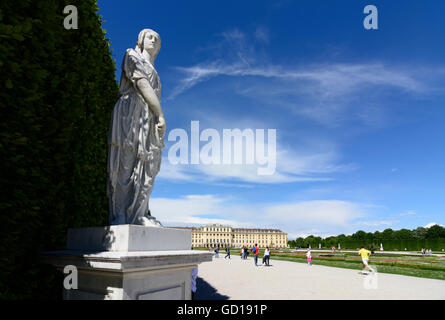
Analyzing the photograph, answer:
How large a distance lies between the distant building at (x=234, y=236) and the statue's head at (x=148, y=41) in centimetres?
14813

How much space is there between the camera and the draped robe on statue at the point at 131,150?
3.77 m

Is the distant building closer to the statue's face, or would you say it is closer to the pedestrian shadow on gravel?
the pedestrian shadow on gravel

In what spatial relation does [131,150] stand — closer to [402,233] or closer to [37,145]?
[37,145]

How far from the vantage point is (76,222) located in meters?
5.11

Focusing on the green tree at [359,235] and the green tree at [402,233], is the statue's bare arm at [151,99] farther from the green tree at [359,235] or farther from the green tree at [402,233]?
the green tree at [359,235]

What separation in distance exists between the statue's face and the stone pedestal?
2.58 m

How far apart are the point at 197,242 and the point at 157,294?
494 ft

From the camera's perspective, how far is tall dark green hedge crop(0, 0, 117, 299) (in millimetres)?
3545

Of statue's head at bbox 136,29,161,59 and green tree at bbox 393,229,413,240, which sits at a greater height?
statue's head at bbox 136,29,161,59

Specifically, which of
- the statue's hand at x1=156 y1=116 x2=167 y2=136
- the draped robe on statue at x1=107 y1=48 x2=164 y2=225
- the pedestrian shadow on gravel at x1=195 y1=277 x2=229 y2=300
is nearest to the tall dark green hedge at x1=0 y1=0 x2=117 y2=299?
the draped robe on statue at x1=107 y1=48 x2=164 y2=225

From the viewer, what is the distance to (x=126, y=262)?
2867 mm

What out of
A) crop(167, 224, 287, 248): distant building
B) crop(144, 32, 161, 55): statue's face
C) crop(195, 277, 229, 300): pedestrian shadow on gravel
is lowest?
crop(167, 224, 287, 248): distant building
